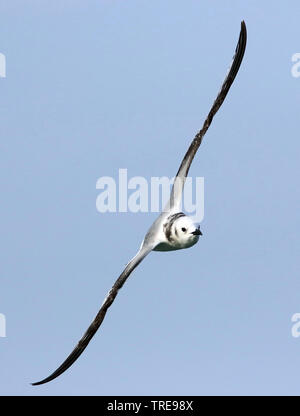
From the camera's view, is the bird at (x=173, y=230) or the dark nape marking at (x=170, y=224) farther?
the dark nape marking at (x=170, y=224)

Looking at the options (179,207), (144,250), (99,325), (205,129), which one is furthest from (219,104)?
(99,325)

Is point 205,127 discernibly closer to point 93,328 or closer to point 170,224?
point 170,224

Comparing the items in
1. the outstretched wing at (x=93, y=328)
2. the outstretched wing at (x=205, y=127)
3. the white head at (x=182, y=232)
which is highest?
the outstretched wing at (x=205, y=127)

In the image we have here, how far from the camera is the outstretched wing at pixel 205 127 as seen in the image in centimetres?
2291

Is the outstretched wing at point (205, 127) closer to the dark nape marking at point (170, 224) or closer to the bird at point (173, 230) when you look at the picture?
the bird at point (173, 230)

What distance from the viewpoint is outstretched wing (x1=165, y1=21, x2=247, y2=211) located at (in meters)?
22.9

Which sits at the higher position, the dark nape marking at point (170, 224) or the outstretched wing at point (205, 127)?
the outstretched wing at point (205, 127)

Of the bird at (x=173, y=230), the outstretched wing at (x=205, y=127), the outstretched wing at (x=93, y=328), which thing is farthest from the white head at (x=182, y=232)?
the outstretched wing at (x=93, y=328)

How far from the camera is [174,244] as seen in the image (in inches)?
A: 851

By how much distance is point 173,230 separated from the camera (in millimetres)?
21453

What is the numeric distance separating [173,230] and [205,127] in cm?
325

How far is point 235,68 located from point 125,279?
6.33 metres

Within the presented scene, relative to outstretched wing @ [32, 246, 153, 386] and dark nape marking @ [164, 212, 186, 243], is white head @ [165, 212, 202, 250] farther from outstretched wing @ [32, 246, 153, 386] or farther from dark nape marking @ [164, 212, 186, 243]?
outstretched wing @ [32, 246, 153, 386]

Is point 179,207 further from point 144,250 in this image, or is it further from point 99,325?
point 99,325
